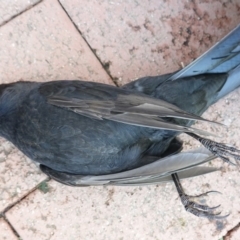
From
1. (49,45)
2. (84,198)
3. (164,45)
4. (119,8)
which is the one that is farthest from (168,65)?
(84,198)

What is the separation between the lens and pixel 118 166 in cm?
242

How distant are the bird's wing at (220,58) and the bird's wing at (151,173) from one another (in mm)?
379

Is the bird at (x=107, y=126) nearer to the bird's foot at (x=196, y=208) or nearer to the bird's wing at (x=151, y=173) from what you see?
the bird's wing at (x=151, y=173)

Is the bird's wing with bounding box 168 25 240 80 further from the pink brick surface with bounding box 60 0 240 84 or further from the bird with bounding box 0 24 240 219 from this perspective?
the pink brick surface with bounding box 60 0 240 84

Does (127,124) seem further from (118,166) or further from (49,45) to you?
(49,45)

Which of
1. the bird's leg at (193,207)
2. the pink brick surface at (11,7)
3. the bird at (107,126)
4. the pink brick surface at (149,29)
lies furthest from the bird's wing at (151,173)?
the pink brick surface at (11,7)

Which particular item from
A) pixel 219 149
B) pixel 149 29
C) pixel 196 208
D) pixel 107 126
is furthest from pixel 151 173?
pixel 149 29

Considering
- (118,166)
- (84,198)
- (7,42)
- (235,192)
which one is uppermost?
(7,42)

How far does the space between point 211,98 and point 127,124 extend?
1.46ft

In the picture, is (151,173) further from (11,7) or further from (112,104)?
(11,7)

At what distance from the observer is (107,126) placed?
2.39 m

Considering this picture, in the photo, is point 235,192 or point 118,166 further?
point 235,192

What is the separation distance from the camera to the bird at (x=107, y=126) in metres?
2.29

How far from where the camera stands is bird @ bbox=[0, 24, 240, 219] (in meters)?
2.29
